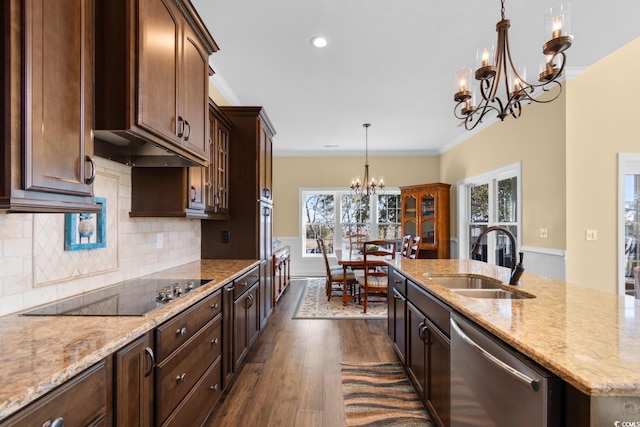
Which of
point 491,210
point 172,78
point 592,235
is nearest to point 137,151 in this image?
point 172,78

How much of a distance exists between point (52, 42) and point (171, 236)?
1.88m

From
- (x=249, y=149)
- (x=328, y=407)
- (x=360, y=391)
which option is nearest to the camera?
(x=328, y=407)

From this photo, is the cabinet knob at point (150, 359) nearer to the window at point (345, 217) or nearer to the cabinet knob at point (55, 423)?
the cabinet knob at point (55, 423)

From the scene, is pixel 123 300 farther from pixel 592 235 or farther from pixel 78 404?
pixel 592 235

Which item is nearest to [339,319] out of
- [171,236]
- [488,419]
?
[171,236]

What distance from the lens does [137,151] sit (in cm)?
181

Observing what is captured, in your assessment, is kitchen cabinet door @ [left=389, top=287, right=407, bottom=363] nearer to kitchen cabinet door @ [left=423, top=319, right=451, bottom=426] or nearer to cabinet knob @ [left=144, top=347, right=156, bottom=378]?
kitchen cabinet door @ [left=423, top=319, right=451, bottom=426]

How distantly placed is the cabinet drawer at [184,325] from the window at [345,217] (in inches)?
197

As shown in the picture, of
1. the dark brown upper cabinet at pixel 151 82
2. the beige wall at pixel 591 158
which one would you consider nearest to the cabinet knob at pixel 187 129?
the dark brown upper cabinet at pixel 151 82

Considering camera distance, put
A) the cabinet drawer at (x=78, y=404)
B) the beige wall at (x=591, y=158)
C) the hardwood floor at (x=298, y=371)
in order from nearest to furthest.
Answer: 1. the cabinet drawer at (x=78, y=404)
2. the hardwood floor at (x=298, y=371)
3. the beige wall at (x=591, y=158)

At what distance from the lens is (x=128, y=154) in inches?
74.2

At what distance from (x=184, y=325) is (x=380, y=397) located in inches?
59.4

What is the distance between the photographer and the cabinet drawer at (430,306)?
1657 millimetres

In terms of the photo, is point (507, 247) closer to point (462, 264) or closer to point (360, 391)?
point (462, 264)
